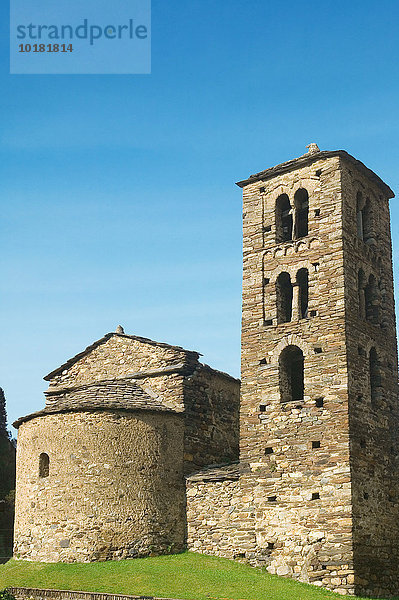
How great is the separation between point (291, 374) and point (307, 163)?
6.98 meters

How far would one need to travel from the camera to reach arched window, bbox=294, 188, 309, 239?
25422 mm

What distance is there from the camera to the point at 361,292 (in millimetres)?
24641

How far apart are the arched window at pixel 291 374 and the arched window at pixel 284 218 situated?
3.96 metres

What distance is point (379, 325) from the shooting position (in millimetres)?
25094

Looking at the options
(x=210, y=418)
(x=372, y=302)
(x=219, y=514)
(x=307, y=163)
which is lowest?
(x=219, y=514)

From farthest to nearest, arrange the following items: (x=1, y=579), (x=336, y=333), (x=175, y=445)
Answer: (x=175, y=445)
(x=336, y=333)
(x=1, y=579)

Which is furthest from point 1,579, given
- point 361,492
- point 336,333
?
point 336,333

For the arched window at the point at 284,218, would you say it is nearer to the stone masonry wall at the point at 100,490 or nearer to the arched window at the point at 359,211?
the arched window at the point at 359,211

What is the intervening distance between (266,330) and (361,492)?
5.83 metres

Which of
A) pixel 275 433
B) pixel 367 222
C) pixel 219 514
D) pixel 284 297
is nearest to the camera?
pixel 275 433

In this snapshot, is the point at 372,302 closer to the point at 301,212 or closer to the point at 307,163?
the point at 301,212

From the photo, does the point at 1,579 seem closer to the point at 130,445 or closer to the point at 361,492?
the point at 130,445

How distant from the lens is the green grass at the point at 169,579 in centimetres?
1945

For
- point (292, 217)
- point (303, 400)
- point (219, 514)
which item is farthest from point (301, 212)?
point (219, 514)
